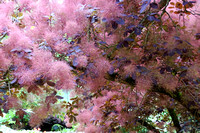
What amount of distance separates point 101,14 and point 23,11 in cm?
92

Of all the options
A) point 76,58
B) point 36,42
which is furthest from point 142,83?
point 36,42

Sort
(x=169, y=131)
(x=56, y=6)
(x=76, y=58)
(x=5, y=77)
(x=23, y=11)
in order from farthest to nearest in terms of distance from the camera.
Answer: (x=169, y=131) < (x=23, y=11) < (x=56, y=6) < (x=5, y=77) < (x=76, y=58)

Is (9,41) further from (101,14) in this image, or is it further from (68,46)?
(101,14)

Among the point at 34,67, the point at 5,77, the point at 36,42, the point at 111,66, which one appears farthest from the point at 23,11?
the point at 111,66

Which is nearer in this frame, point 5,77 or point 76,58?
point 76,58

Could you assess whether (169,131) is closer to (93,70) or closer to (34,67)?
(93,70)

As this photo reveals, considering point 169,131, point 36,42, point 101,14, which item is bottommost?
point 169,131

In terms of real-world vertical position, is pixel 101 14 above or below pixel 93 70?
above

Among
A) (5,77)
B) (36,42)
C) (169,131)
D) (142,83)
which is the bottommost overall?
(169,131)

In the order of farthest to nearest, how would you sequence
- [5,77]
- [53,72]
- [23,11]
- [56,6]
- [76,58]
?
[23,11]
[56,6]
[5,77]
[76,58]
[53,72]

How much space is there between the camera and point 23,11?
1.92 m

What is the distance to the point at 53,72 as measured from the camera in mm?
1202

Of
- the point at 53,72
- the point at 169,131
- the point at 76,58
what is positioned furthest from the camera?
the point at 169,131

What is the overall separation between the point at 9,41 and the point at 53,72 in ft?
1.47
